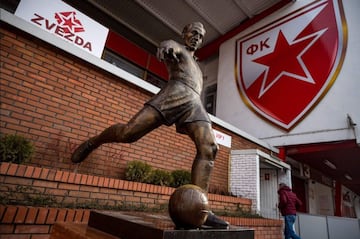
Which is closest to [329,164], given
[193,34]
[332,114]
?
[332,114]

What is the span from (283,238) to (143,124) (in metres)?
4.84

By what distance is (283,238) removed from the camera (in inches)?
206

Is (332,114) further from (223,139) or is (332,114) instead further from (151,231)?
(151,231)

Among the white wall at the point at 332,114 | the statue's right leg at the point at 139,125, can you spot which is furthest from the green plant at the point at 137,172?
the white wall at the point at 332,114

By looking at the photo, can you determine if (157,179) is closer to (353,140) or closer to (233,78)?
(353,140)

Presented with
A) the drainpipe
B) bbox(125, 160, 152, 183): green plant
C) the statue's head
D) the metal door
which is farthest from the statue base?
the drainpipe

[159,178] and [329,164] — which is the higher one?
[329,164]

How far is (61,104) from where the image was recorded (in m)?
3.36

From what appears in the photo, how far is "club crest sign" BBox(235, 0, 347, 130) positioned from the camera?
7312 millimetres

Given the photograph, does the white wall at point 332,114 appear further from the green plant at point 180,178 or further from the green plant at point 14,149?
the green plant at point 14,149

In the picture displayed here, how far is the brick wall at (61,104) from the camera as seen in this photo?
117 inches

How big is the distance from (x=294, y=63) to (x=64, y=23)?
6.95m

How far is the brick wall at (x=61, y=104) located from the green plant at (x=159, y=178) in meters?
0.49

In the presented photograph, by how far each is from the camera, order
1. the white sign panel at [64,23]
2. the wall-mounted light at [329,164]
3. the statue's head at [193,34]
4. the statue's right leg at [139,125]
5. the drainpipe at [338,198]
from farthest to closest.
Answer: the drainpipe at [338,198], the wall-mounted light at [329,164], the white sign panel at [64,23], the statue's head at [193,34], the statue's right leg at [139,125]
